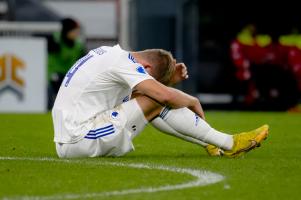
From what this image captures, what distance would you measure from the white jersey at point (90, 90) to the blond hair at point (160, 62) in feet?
Answer: 0.50

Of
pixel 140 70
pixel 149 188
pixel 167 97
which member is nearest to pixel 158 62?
pixel 140 70

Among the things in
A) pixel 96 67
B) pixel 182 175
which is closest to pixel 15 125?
pixel 96 67

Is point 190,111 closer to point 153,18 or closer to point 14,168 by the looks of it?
point 14,168

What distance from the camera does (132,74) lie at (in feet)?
27.2

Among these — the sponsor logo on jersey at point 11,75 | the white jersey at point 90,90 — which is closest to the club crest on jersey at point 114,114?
the white jersey at point 90,90

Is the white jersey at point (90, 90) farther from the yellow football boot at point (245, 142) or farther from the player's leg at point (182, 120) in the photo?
the yellow football boot at point (245, 142)

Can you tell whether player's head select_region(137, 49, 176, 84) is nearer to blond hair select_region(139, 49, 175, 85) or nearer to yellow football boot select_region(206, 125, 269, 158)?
blond hair select_region(139, 49, 175, 85)

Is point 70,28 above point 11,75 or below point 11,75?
above

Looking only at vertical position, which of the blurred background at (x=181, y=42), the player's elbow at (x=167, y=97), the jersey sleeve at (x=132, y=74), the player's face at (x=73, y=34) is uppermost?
the jersey sleeve at (x=132, y=74)

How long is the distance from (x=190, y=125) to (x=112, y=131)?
2.01 ft

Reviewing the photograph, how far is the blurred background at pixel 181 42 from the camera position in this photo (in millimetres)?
18312

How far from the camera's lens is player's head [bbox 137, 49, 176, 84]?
853 centimetres

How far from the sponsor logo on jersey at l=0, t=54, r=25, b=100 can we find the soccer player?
944cm

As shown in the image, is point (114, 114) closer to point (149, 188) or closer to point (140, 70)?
point (140, 70)
